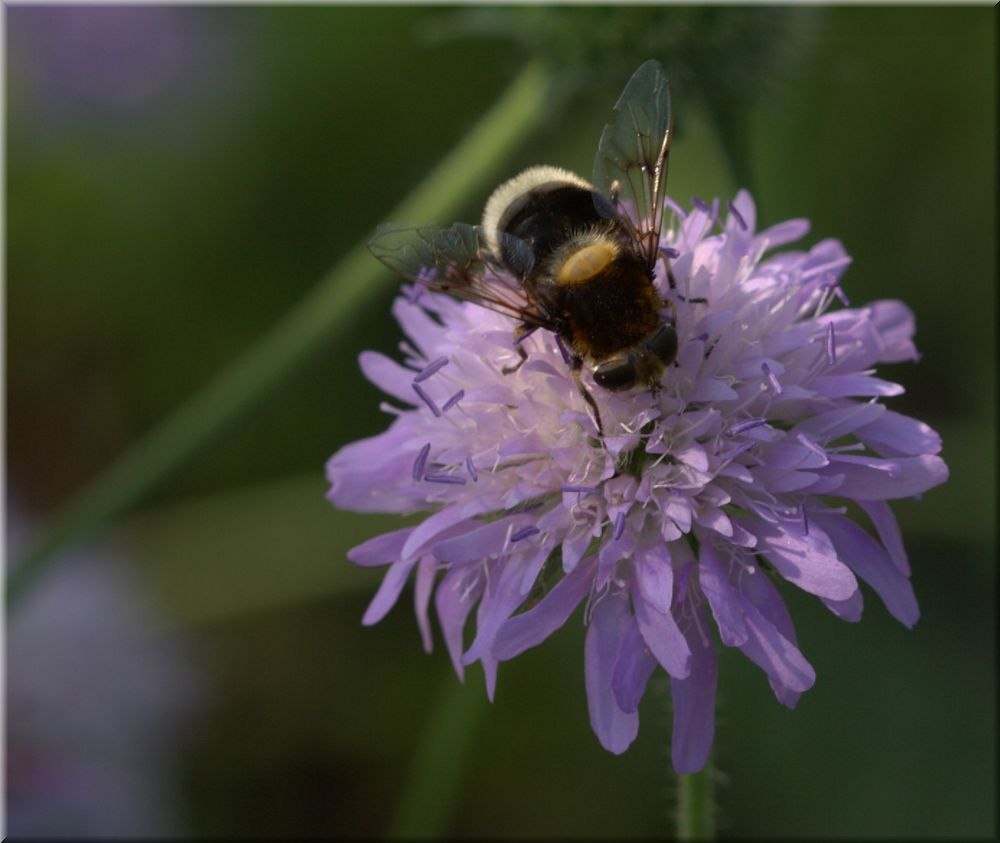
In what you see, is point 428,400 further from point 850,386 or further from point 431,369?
point 850,386

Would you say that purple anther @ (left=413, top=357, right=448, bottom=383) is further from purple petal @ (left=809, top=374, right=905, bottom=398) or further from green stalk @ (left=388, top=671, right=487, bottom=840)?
green stalk @ (left=388, top=671, right=487, bottom=840)

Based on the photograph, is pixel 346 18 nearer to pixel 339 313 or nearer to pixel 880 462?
pixel 339 313

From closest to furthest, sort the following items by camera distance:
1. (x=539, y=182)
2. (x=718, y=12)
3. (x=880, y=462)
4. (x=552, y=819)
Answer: (x=880, y=462) < (x=539, y=182) < (x=718, y=12) < (x=552, y=819)

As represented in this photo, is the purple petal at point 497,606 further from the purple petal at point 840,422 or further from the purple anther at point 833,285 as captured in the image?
the purple anther at point 833,285

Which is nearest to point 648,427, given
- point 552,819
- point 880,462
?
point 880,462

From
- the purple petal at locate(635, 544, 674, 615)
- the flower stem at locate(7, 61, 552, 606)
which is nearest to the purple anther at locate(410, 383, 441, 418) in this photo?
the purple petal at locate(635, 544, 674, 615)

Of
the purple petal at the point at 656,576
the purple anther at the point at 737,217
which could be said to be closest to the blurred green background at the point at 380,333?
the purple anther at the point at 737,217
